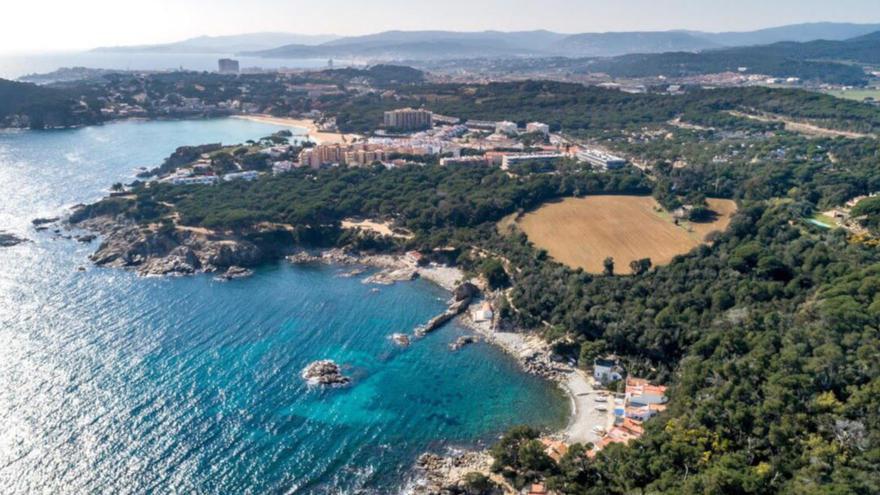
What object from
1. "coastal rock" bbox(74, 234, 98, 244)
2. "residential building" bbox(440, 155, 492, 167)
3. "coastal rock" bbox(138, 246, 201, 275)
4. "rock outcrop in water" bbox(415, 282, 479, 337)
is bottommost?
"rock outcrop in water" bbox(415, 282, 479, 337)

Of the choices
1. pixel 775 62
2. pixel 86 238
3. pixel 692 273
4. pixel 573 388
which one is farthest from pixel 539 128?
pixel 775 62

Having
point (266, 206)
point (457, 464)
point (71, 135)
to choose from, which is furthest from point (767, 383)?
point (71, 135)

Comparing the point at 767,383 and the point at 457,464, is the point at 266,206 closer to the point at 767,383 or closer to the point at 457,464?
the point at 457,464

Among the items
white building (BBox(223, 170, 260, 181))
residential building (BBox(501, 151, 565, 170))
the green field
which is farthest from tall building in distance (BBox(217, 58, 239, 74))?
the green field

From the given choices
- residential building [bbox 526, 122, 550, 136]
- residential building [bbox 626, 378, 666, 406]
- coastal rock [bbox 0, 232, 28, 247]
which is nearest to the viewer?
residential building [bbox 626, 378, 666, 406]

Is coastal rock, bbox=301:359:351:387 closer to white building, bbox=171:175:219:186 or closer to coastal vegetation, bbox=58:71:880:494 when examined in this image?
coastal vegetation, bbox=58:71:880:494

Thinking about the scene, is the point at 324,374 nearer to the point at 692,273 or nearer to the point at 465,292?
the point at 465,292

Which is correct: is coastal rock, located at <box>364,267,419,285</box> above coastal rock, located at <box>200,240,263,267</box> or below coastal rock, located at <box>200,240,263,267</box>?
below
